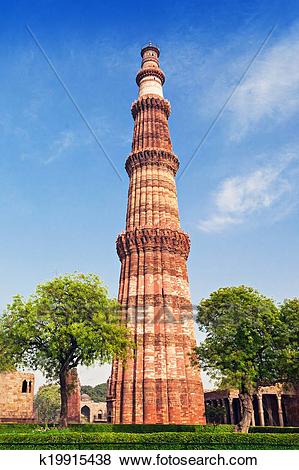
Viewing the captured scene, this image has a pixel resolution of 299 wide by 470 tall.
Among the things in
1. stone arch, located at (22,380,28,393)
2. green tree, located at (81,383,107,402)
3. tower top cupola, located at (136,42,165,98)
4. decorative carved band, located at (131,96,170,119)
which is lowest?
stone arch, located at (22,380,28,393)

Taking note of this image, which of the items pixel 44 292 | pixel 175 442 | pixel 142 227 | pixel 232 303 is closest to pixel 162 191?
pixel 142 227

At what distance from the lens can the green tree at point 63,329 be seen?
88.2 feet

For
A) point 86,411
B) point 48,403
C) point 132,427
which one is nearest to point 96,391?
point 48,403

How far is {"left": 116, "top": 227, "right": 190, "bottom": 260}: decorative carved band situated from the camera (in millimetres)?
41625

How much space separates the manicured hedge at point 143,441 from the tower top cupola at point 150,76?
1583 inches

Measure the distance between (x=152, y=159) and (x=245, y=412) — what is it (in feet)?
88.9

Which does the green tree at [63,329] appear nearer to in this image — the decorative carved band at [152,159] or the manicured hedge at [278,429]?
the manicured hedge at [278,429]

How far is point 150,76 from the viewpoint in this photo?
51750 millimetres

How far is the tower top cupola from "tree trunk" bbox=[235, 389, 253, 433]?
3527 centimetres

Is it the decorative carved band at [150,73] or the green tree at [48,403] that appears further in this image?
the green tree at [48,403]

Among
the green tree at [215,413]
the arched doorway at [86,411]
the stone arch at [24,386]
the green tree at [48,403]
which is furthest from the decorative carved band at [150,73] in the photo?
the arched doorway at [86,411]

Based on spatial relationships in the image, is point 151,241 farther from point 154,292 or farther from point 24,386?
point 24,386

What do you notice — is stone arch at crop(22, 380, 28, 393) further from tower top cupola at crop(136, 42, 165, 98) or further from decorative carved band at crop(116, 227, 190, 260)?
tower top cupola at crop(136, 42, 165, 98)

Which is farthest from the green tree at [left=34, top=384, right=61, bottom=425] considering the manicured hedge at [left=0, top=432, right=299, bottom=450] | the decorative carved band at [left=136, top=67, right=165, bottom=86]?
the manicured hedge at [left=0, top=432, right=299, bottom=450]
